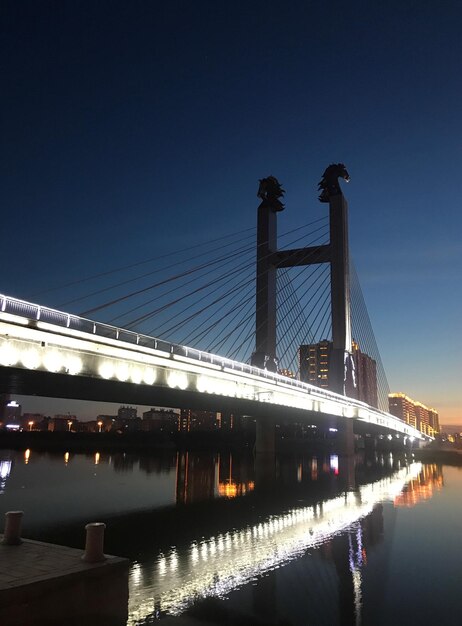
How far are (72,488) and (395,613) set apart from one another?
105 feet

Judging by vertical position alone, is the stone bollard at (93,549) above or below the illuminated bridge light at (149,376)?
below

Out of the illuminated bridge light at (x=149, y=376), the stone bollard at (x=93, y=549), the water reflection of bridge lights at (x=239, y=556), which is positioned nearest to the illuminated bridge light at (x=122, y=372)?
the illuminated bridge light at (x=149, y=376)

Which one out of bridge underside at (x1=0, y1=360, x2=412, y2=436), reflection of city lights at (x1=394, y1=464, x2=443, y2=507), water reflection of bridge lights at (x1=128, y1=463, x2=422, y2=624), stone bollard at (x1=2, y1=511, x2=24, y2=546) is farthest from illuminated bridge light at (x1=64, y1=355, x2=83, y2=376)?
reflection of city lights at (x1=394, y1=464, x2=443, y2=507)

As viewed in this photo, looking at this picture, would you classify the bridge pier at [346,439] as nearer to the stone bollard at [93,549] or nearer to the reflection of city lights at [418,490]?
the reflection of city lights at [418,490]

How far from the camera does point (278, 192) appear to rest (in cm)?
5753

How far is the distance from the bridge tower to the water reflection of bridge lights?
84.3 ft

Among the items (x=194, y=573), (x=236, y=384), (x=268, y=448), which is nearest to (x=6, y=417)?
(x=268, y=448)

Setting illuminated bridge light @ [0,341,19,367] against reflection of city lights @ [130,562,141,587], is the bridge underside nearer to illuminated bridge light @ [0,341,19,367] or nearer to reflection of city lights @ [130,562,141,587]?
illuminated bridge light @ [0,341,19,367]

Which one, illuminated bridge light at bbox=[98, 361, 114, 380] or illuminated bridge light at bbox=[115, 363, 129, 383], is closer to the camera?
illuminated bridge light at bbox=[98, 361, 114, 380]

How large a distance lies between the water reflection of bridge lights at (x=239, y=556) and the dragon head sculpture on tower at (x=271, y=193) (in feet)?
116

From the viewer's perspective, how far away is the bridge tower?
5431 centimetres

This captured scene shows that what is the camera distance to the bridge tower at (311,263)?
54.3 meters

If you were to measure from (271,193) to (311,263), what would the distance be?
8.90 metres

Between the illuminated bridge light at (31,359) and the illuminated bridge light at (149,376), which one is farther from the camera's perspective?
the illuminated bridge light at (149,376)
